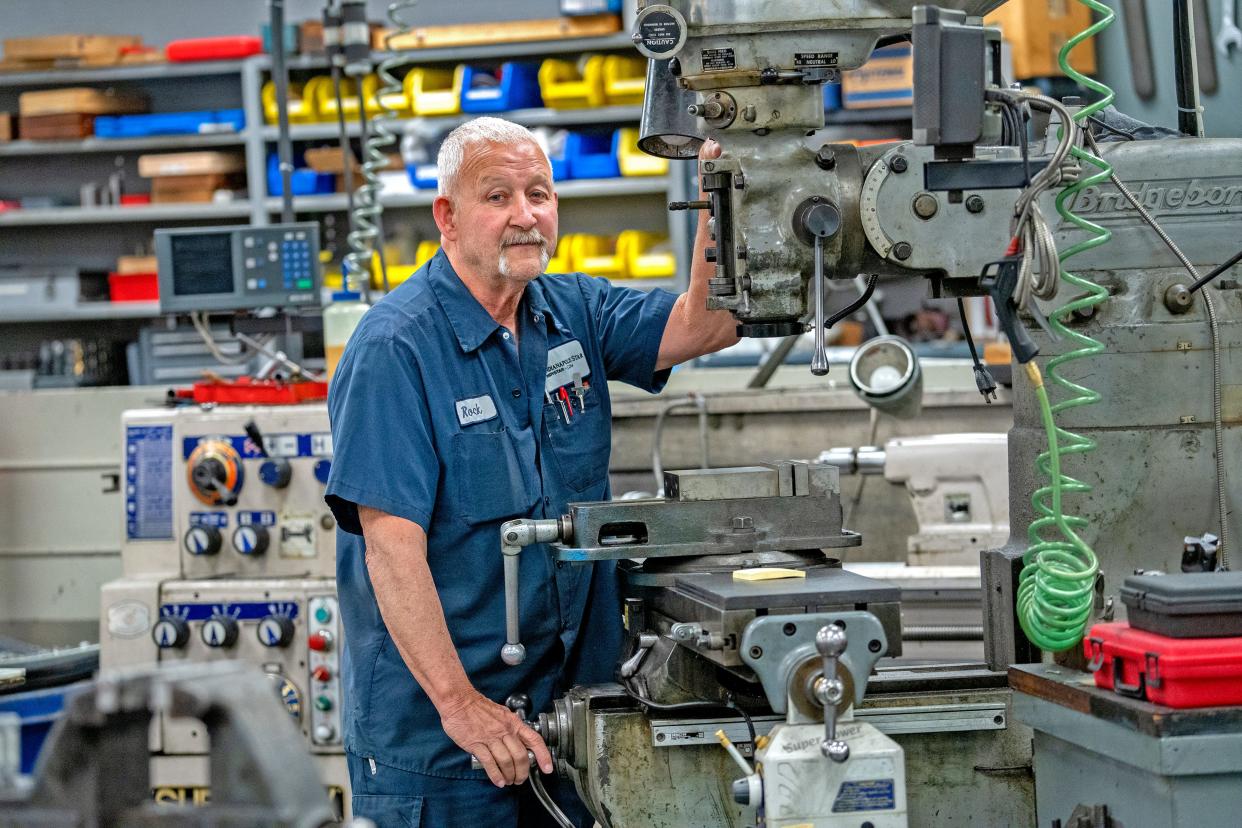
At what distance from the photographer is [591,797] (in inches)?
63.0

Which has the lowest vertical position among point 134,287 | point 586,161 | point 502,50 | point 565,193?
point 134,287

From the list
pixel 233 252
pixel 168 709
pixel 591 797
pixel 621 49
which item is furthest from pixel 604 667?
pixel 621 49

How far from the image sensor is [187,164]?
17.6 ft

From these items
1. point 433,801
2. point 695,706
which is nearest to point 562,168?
point 433,801

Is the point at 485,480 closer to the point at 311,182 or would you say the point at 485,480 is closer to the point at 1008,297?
the point at 1008,297

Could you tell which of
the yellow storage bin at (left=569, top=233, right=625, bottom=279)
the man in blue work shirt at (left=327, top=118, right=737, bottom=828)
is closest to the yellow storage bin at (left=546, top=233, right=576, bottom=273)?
the yellow storage bin at (left=569, top=233, right=625, bottom=279)

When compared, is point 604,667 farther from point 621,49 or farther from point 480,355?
point 621,49

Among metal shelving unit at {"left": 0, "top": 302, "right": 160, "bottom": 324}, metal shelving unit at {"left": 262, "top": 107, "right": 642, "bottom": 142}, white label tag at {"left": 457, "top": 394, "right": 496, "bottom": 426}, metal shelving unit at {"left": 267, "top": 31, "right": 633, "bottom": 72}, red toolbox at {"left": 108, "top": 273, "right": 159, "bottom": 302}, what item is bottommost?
white label tag at {"left": 457, "top": 394, "right": 496, "bottom": 426}

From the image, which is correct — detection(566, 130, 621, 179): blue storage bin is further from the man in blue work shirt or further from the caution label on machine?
the caution label on machine

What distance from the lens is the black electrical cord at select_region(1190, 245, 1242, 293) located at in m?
1.59

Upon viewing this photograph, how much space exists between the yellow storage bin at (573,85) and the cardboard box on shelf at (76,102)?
1.68m

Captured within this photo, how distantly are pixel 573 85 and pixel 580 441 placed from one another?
321 centimetres

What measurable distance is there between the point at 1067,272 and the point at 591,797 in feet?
2.56

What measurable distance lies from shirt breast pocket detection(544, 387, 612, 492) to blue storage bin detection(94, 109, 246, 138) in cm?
372
